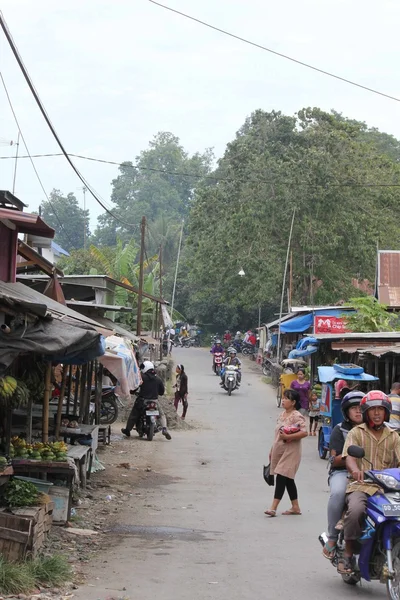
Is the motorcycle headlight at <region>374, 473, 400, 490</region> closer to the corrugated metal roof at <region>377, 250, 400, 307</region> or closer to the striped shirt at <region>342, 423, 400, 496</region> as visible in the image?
the striped shirt at <region>342, 423, 400, 496</region>

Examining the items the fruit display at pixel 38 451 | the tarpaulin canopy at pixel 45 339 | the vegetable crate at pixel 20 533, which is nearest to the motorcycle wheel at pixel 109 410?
the fruit display at pixel 38 451

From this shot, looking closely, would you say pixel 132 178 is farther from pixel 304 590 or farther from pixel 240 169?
pixel 304 590

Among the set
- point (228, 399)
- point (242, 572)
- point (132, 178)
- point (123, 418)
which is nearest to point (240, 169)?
point (228, 399)

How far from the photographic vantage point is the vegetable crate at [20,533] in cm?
760

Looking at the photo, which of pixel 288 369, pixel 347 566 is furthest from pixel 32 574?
pixel 288 369

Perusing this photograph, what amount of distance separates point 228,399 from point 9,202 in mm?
22169

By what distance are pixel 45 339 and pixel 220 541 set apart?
9.40 feet

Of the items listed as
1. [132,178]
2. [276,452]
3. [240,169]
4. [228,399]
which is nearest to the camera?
[276,452]

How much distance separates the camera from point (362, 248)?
42062mm

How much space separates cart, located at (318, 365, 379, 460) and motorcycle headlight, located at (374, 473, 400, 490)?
32.0ft

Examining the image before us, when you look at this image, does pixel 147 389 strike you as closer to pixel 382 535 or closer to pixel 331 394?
pixel 331 394

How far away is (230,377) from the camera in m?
34.2

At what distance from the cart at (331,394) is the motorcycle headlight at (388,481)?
974 centimetres

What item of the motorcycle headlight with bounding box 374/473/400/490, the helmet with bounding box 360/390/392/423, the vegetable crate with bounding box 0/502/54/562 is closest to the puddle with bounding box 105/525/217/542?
the vegetable crate with bounding box 0/502/54/562
